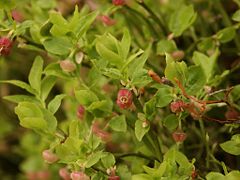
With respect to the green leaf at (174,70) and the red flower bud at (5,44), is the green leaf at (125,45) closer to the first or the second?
the green leaf at (174,70)

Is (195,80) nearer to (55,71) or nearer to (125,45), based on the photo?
(125,45)

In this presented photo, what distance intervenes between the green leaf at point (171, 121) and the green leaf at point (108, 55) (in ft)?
0.31

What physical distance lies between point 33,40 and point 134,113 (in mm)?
176

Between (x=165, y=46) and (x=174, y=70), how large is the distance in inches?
6.6

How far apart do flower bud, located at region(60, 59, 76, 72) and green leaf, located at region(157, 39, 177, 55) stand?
0.14 m

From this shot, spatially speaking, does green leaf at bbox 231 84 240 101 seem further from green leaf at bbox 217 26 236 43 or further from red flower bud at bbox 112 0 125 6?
red flower bud at bbox 112 0 125 6

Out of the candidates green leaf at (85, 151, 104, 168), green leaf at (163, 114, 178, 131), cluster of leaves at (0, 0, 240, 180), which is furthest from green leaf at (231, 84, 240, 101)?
green leaf at (85, 151, 104, 168)

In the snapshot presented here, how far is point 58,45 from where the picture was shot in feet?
2.16

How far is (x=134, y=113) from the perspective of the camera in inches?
28.1

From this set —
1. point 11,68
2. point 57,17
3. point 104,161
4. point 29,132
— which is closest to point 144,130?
point 104,161

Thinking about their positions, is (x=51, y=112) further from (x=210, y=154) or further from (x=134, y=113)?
→ (x=210, y=154)

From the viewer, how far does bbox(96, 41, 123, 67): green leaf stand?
1.91 feet

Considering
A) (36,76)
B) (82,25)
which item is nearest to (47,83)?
(36,76)

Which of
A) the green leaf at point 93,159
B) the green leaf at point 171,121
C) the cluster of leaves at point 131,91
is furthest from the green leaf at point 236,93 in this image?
the green leaf at point 93,159
